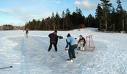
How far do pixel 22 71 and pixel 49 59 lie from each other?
464cm

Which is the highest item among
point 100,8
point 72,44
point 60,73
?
point 100,8

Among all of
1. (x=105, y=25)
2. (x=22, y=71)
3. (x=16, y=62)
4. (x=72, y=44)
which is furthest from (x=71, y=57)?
(x=105, y=25)

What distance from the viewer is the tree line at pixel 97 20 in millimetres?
98625

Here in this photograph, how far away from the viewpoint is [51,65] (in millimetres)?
17078

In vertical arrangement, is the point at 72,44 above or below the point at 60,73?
→ above

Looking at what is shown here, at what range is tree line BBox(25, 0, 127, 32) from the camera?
324ft

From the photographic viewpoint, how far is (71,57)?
18.5 metres

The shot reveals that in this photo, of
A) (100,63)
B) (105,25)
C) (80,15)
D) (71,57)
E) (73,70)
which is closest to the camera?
(73,70)

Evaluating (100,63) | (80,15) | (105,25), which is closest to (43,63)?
(100,63)

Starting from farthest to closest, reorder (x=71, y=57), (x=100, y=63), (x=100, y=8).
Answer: (x=100, y=8) < (x=71, y=57) < (x=100, y=63)

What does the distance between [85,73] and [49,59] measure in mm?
5436

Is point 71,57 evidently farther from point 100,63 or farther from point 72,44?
point 100,63

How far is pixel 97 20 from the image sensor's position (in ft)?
388

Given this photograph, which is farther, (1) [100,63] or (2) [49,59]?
(2) [49,59]
